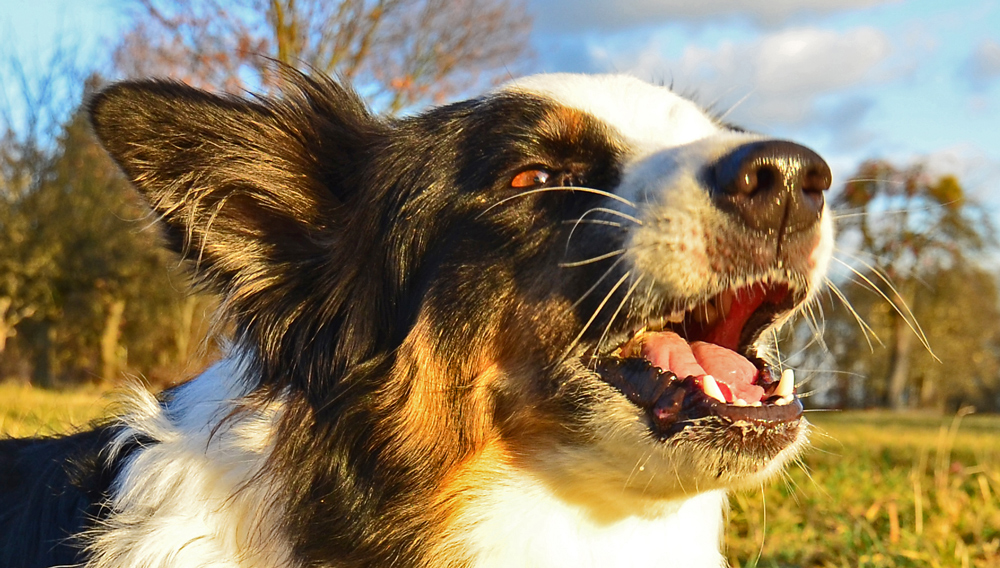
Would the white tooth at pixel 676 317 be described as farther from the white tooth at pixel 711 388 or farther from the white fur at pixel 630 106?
the white fur at pixel 630 106

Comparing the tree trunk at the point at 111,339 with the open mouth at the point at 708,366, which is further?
the tree trunk at the point at 111,339

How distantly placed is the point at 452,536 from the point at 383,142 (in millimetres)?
1396

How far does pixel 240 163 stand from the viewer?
2756mm

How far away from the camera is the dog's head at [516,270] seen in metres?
2.39

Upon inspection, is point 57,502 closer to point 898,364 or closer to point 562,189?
point 562,189

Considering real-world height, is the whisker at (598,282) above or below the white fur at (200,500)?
above

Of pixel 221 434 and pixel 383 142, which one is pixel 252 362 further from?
pixel 383 142

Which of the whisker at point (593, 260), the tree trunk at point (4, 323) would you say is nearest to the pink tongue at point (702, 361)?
the whisker at point (593, 260)

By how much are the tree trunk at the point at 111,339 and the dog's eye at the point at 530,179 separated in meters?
26.2

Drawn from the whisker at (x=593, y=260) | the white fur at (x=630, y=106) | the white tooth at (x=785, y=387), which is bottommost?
the white tooth at (x=785, y=387)

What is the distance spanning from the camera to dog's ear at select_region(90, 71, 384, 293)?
2512 millimetres

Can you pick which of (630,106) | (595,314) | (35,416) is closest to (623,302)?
(595,314)

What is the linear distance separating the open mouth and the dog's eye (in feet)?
1.87

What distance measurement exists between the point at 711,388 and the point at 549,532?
0.73 m
